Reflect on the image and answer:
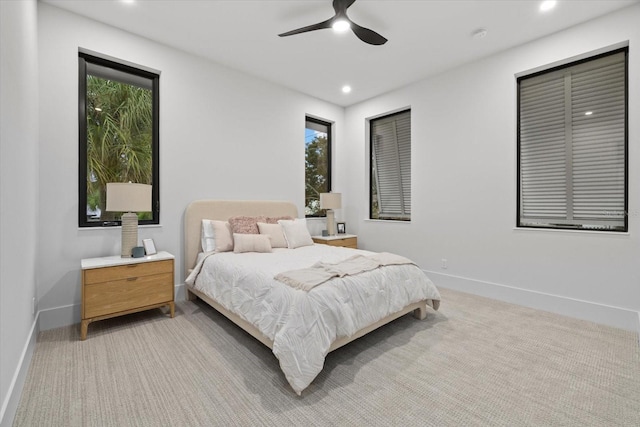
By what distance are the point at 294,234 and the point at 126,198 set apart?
6.22 feet

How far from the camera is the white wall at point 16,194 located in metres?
1.44

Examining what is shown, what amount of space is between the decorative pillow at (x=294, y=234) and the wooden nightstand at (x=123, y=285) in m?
1.41

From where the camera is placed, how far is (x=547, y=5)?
2729mm

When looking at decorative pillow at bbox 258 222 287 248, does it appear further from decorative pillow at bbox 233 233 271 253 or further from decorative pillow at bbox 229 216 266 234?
decorative pillow at bbox 233 233 271 253

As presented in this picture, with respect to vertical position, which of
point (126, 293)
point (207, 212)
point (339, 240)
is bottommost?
point (126, 293)

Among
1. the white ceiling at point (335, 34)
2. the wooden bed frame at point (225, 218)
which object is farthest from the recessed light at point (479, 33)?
the wooden bed frame at point (225, 218)

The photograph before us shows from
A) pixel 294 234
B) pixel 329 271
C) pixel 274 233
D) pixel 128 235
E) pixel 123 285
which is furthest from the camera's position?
pixel 294 234

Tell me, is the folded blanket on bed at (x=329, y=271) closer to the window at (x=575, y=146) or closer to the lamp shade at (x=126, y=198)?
the lamp shade at (x=126, y=198)

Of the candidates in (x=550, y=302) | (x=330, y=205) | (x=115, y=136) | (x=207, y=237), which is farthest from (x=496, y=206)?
(x=115, y=136)

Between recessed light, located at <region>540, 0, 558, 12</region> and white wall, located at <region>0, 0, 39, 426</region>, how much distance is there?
396 cm

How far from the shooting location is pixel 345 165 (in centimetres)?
550

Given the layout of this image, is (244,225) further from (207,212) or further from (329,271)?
(329,271)

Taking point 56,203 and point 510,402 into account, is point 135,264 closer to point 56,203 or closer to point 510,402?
point 56,203

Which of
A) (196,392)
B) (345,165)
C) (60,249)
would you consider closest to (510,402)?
(196,392)
